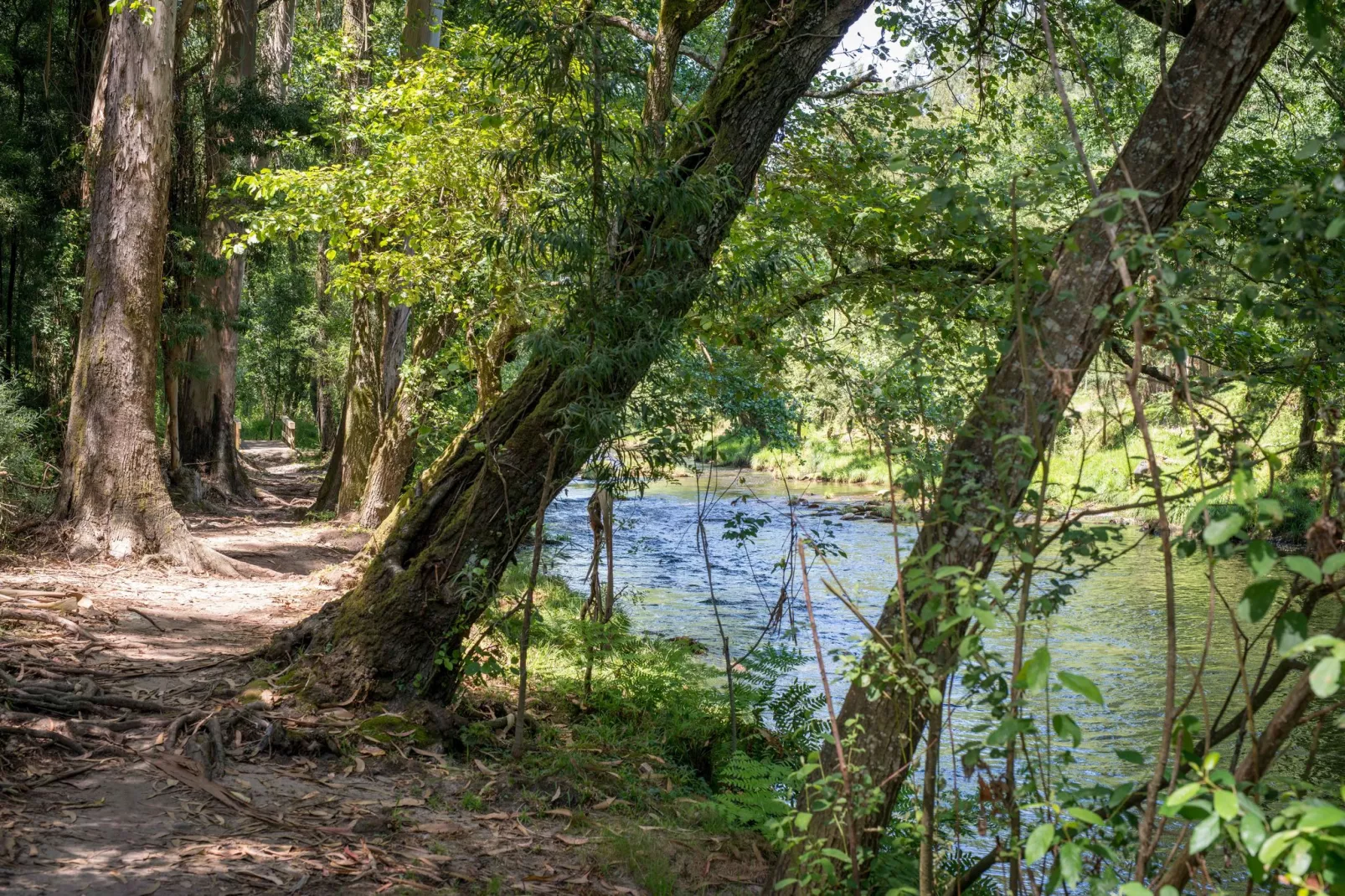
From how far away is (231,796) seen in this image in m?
4.57

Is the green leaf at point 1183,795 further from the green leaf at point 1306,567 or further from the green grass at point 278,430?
the green grass at point 278,430

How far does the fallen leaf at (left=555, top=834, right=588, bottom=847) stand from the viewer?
196 inches

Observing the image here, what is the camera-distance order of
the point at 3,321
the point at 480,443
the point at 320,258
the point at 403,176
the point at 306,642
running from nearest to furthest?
the point at 480,443 → the point at 306,642 → the point at 403,176 → the point at 3,321 → the point at 320,258

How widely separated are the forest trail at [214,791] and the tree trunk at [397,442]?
6.33 m

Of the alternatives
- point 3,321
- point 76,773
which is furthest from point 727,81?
point 3,321

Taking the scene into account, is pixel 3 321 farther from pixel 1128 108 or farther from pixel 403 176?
pixel 1128 108

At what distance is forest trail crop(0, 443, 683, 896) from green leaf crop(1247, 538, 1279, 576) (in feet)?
11.1

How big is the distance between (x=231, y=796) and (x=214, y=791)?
0.08 meters

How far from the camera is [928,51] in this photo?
8477 mm

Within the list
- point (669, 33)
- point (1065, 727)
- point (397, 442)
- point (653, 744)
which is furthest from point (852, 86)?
point (1065, 727)

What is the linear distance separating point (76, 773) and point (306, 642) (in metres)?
1.98

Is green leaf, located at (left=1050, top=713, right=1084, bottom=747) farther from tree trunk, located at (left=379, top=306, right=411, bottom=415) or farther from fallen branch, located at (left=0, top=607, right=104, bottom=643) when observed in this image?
tree trunk, located at (left=379, top=306, right=411, bottom=415)

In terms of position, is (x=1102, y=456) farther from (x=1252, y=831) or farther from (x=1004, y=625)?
(x=1252, y=831)

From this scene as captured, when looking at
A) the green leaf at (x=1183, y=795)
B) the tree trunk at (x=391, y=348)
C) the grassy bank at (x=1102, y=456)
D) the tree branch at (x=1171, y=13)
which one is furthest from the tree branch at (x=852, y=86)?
the green leaf at (x=1183, y=795)
